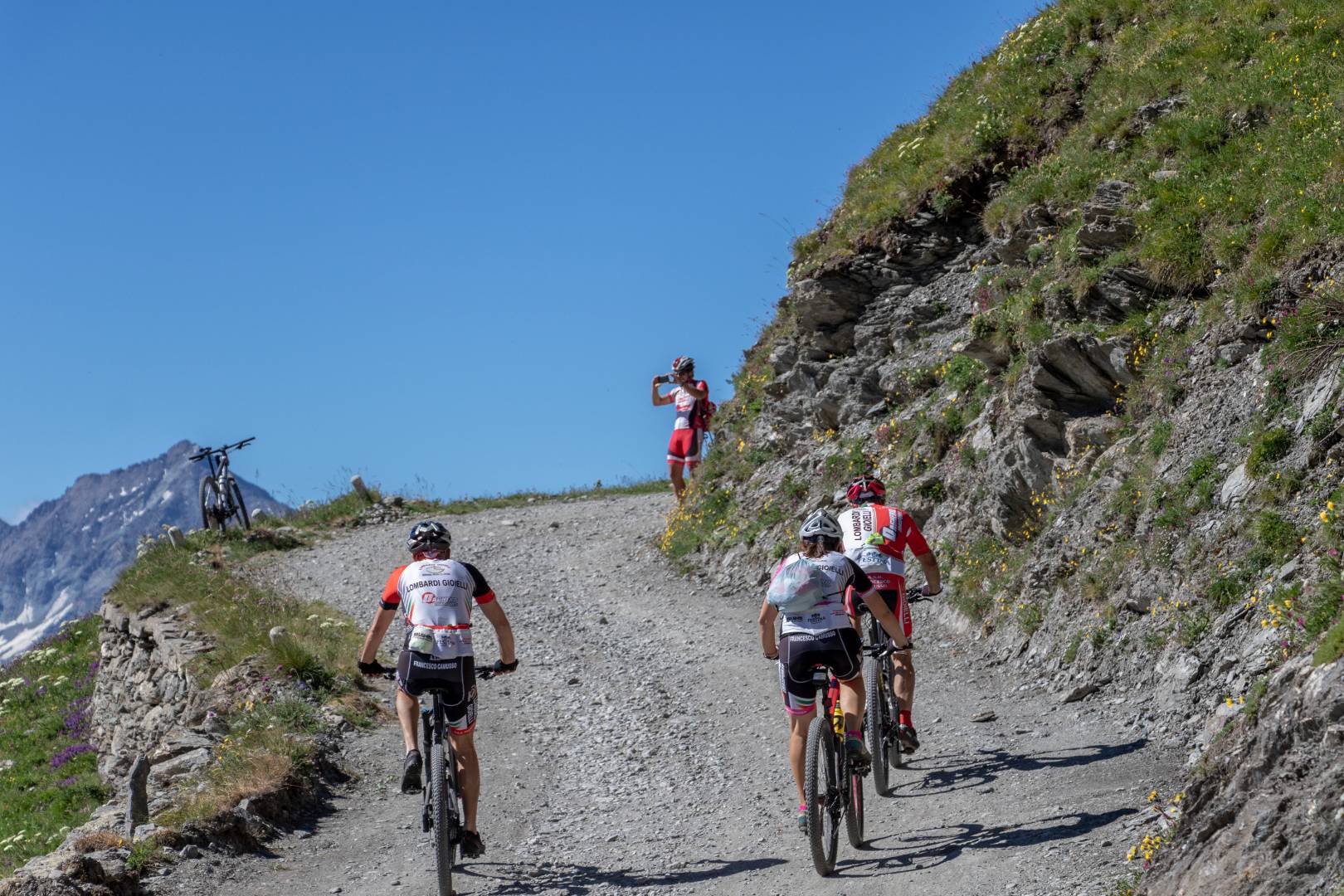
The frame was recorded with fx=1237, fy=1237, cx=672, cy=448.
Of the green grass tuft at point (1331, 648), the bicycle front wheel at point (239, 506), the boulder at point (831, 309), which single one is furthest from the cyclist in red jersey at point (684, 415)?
the green grass tuft at point (1331, 648)

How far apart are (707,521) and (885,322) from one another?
4.64 metres

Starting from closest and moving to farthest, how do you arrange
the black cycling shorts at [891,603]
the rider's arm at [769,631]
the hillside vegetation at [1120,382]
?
1. the rider's arm at [769,631]
2. the hillside vegetation at [1120,382]
3. the black cycling shorts at [891,603]

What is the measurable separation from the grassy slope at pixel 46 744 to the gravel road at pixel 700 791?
5665mm

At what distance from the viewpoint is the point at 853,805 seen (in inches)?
344

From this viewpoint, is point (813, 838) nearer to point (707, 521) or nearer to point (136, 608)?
point (707, 521)

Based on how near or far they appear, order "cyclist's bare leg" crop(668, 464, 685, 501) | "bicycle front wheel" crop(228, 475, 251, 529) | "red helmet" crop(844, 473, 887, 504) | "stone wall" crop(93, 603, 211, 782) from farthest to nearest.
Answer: "bicycle front wheel" crop(228, 475, 251, 529) → "cyclist's bare leg" crop(668, 464, 685, 501) → "stone wall" crop(93, 603, 211, 782) → "red helmet" crop(844, 473, 887, 504)

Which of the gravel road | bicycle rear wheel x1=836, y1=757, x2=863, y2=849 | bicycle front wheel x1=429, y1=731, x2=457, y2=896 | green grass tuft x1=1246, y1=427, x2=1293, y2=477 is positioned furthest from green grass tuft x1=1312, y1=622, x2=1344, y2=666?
bicycle front wheel x1=429, y1=731, x2=457, y2=896

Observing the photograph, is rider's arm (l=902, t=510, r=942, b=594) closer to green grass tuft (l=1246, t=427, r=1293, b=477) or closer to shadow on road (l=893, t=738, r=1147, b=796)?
shadow on road (l=893, t=738, r=1147, b=796)

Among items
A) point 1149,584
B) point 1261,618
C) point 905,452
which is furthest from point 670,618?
point 1261,618

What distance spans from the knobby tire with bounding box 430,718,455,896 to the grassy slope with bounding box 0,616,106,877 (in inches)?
312

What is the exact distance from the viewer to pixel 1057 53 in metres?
22.1

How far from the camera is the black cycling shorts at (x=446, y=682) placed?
8.98m

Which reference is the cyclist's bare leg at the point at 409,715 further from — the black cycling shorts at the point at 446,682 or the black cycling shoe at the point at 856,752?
the black cycling shoe at the point at 856,752

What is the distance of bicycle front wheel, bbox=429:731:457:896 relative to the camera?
862 centimetres
